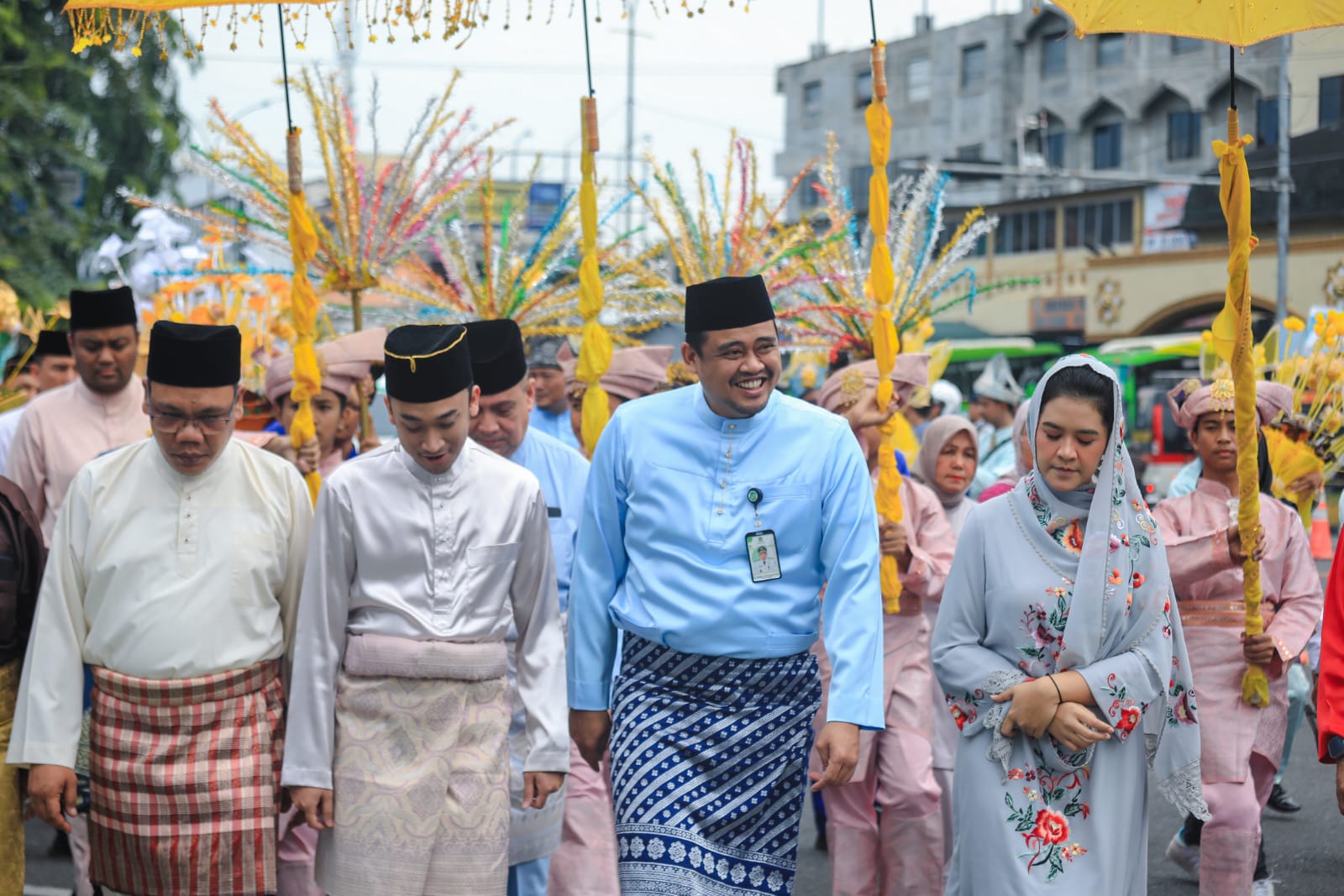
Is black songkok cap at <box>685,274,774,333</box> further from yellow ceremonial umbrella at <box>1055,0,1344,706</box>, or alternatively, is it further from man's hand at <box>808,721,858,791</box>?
yellow ceremonial umbrella at <box>1055,0,1344,706</box>

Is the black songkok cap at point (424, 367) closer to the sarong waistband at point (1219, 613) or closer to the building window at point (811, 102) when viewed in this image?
the sarong waistband at point (1219, 613)

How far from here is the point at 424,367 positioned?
430 cm

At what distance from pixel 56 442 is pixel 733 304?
3088mm

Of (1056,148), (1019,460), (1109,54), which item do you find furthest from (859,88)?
(1019,460)

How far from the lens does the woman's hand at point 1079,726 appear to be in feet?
13.5

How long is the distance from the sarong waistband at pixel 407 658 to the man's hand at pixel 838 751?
936 millimetres

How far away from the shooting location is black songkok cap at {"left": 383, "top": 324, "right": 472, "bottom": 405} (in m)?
4.31

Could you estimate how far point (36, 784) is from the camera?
4.26 m

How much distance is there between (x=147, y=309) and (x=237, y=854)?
21.8 feet

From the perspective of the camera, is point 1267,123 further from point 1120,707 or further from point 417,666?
point 417,666

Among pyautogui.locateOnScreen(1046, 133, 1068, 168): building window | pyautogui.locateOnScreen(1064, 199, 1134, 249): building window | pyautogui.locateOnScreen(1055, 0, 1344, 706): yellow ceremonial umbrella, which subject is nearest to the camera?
pyautogui.locateOnScreen(1055, 0, 1344, 706): yellow ceremonial umbrella

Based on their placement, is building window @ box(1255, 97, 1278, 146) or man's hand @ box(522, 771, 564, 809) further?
building window @ box(1255, 97, 1278, 146)

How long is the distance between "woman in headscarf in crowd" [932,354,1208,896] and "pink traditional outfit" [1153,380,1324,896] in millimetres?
1200

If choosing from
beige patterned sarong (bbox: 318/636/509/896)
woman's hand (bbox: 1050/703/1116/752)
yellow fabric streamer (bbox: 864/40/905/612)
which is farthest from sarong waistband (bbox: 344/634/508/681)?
yellow fabric streamer (bbox: 864/40/905/612)
